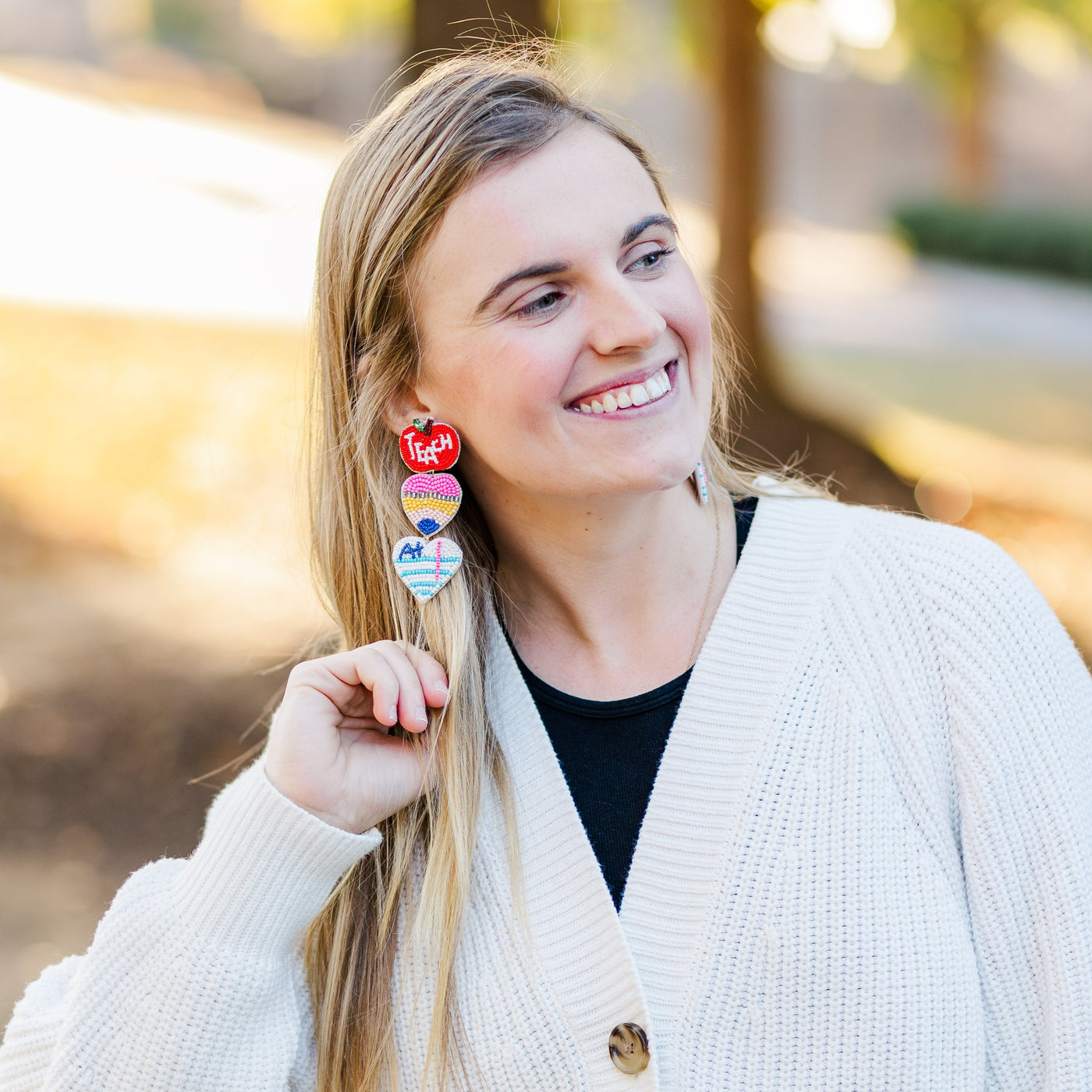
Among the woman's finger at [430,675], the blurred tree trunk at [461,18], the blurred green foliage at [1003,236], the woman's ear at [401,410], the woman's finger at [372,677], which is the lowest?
the blurred green foliage at [1003,236]

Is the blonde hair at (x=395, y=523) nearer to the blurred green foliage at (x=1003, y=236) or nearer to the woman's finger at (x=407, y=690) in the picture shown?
the woman's finger at (x=407, y=690)

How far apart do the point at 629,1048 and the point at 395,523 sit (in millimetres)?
884

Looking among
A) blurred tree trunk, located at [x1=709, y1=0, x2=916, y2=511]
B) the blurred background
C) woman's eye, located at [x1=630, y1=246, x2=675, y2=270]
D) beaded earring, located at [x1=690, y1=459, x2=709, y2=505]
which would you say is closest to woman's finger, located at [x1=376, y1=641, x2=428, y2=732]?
the blurred background

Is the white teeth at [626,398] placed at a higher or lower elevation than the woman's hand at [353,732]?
higher

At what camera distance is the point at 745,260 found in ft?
25.1

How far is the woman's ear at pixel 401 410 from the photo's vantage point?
210cm

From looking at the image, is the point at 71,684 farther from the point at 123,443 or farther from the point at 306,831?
the point at 306,831

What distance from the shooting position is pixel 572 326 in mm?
1846

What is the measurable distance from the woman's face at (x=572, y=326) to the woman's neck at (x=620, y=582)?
0.12 meters

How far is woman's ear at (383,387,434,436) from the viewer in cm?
210

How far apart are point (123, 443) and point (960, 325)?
12083 millimetres

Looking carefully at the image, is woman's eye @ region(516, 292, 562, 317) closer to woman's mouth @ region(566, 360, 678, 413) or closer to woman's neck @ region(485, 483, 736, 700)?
woman's mouth @ region(566, 360, 678, 413)

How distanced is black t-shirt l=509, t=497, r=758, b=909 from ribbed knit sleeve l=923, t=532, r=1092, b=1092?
438mm

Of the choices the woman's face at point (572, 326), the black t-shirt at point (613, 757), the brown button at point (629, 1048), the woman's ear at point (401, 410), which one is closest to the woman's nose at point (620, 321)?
the woman's face at point (572, 326)
